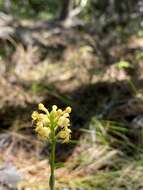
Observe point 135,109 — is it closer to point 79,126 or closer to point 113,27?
point 79,126

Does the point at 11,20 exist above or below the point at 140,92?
above

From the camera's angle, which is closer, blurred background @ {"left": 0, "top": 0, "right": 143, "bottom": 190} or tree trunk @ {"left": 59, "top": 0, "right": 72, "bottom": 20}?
blurred background @ {"left": 0, "top": 0, "right": 143, "bottom": 190}

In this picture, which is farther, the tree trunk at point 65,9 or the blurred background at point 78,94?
the tree trunk at point 65,9

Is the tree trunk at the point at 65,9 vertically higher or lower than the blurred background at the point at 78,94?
higher

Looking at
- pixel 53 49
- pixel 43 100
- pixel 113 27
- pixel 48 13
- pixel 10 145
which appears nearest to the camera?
pixel 10 145

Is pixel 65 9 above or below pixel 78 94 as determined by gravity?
above

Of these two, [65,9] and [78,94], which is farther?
[65,9]

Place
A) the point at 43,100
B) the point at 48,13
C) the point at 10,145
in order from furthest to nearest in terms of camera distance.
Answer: the point at 48,13, the point at 43,100, the point at 10,145

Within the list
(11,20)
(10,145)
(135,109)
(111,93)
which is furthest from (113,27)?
(10,145)
